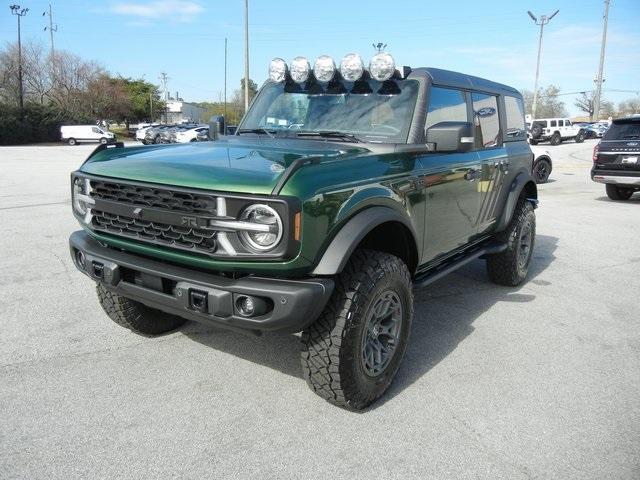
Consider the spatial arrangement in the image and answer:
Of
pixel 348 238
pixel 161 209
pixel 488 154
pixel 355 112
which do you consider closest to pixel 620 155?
pixel 488 154

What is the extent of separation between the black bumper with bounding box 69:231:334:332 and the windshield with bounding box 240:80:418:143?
140cm

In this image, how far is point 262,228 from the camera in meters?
2.43

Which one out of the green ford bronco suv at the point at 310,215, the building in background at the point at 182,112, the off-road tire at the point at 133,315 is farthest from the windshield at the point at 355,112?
the building in background at the point at 182,112

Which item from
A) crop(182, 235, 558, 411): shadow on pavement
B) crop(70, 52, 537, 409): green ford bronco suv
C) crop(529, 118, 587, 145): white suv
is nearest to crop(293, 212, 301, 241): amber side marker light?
crop(70, 52, 537, 409): green ford bronco suv

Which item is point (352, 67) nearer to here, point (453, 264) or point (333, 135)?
point (333, 135)

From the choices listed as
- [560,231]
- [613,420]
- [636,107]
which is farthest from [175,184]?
[636,107]

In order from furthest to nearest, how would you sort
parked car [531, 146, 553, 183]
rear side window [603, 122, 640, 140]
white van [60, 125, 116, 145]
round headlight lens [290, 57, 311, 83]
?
white van [60, 125, 116, 145], parked car [531, 146, 553, 183], rear side window [603, 122, 640, 140], round headlight lens [290, 57, 311, 83]

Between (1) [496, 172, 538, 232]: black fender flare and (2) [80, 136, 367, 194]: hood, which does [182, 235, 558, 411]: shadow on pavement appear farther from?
(2) [80, 136, 367, 194]: hood

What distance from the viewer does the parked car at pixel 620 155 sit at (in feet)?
34.9

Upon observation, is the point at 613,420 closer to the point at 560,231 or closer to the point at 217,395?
the point at 217,395

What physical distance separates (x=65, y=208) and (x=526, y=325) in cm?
786

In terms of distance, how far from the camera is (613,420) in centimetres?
291

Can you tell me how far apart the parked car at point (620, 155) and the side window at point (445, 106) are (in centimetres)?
824

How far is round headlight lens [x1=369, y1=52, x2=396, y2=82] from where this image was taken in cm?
348
